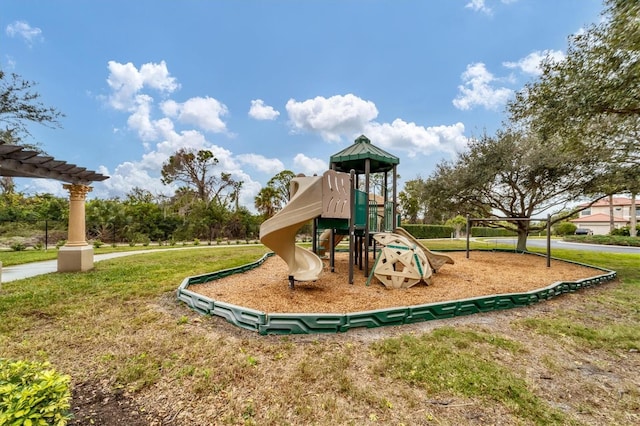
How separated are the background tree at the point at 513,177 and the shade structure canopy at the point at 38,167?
13.6 m

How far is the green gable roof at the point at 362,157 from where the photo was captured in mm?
7477

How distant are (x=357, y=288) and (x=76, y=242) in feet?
27.3

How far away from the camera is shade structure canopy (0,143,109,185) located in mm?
5422

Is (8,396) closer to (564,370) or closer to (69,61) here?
(564,370)

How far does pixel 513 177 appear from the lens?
1214 centimetres

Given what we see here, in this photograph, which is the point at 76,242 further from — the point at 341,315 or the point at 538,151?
the point at 538,151

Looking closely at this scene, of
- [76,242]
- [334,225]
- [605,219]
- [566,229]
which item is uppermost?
[605,219]

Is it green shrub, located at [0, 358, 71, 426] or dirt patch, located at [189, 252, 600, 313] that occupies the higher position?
green shrub, located at [0, 358, 71, 426]

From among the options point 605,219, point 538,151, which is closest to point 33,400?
point 538,151

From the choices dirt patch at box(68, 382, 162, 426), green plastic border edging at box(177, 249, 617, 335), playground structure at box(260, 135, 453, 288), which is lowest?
dirt patch at box(68, 382, 162, 426)

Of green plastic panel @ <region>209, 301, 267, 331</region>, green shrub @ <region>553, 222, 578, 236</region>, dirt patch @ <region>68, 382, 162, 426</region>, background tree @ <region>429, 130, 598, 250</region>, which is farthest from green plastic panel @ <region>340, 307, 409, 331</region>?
green shrub @ <region>553, 222, 578, 236</region>

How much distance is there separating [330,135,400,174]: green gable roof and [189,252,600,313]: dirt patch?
3204 millimetres

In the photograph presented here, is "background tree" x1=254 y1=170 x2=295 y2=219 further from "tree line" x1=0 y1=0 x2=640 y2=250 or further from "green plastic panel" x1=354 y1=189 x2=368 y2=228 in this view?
"green plastic panel" x1=354 y1=189 x2=368 y2=228

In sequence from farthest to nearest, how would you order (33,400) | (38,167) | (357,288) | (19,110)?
(19,110) → (38,167) → (357,288) → (33,400)
